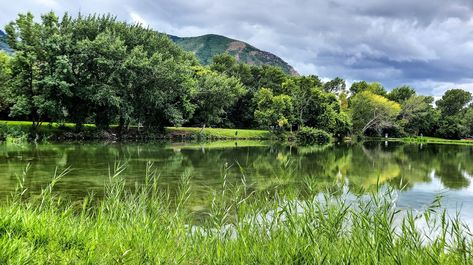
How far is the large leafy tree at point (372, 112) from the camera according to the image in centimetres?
Answer: 6725

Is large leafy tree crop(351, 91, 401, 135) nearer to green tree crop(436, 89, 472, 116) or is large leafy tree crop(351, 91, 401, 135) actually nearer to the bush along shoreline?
the bush along shoreline

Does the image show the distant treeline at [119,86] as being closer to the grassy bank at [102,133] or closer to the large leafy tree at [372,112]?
the grassy bank at [102,133]

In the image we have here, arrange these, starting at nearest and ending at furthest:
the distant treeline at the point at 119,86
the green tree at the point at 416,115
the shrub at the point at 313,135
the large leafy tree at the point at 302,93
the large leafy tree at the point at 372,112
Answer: the distant treeline at the point at 119,86, the shrub at the point at 313,135, the large leafy tree at the point at 302,93, the large leafy tree at the point at 372,112, the green tree at the point at 416,115

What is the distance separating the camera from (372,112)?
6819 centimetres

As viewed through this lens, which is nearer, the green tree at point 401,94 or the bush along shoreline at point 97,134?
the bush along shoreline at point 97,134

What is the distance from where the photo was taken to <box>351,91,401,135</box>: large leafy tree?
221 feet

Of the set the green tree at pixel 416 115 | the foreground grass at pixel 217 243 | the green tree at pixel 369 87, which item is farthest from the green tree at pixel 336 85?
the foreground grass at pixel 217 243

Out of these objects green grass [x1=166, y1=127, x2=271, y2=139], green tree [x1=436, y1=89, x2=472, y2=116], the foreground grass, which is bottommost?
green grass [x1=166, y1=127, x2=271, y2=139]

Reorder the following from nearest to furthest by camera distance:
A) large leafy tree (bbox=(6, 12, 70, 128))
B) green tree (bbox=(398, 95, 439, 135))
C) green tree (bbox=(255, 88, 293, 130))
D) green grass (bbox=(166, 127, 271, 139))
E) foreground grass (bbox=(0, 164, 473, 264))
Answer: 1. foreground grass (bbox=(0, 164, 473, 264))
2. large leafy tree (bbox=(6, 12, 70, 128))
3. green grass (bbox=(166, 127, 271, 139))
4. green tree (bbox=(255, 88, 293, 130))
5. green tree (bbox=(398, 95, 439, 135))

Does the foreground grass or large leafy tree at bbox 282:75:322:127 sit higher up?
large leafy tree at bbox 282:75:322:127

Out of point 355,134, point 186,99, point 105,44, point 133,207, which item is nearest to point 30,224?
point 133,207

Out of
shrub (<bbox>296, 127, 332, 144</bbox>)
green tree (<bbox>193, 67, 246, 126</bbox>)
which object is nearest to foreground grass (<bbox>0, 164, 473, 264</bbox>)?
green tree (<bbox>193, 67, 246, 126</bbox>)

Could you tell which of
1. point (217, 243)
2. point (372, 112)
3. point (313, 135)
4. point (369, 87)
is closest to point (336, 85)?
point (369, 87)

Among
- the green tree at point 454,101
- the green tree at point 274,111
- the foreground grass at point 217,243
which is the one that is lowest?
the foreground grass at point 217,243
